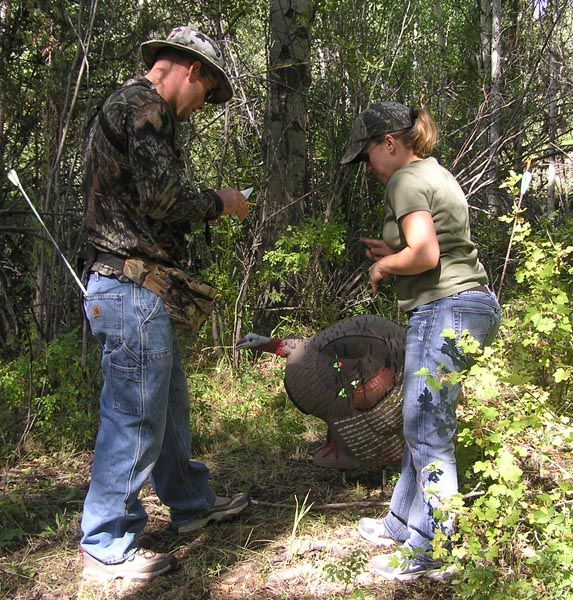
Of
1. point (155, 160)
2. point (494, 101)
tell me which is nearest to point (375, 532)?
point (155, 160)

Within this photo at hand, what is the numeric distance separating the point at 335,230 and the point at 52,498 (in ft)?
9.03

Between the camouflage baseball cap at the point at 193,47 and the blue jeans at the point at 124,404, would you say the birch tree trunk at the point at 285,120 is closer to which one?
the camouflage baseball cap at the point at 193,47

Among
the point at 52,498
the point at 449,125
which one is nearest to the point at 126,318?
the point at 52,498

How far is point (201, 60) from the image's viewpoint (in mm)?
2451

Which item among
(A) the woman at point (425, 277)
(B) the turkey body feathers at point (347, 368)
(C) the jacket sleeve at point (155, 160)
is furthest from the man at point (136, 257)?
(B) the turkey body feathers at point (347, 368)

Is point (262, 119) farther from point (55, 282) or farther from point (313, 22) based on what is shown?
point (55, 282)

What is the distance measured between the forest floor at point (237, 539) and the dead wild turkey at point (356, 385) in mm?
312

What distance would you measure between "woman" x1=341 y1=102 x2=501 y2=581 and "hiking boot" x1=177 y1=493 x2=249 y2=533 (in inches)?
36.2

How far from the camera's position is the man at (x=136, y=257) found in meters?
2.38

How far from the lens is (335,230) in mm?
4941

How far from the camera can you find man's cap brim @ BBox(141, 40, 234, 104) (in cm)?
242

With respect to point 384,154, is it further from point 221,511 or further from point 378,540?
point 221,511

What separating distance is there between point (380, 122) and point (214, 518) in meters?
2.05

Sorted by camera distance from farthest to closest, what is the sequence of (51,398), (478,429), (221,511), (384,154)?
(51,398) → (221,511) → (384,154) → (478,429)
